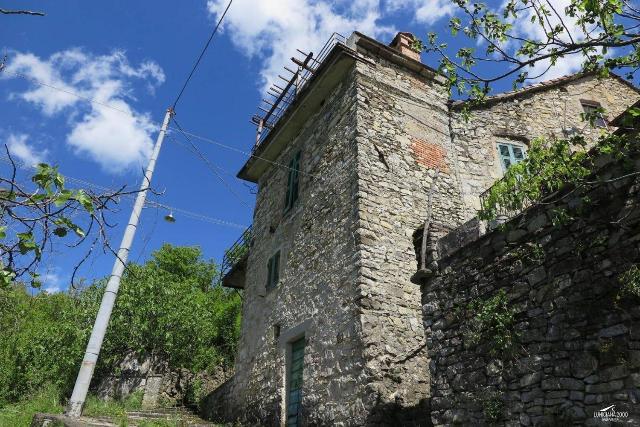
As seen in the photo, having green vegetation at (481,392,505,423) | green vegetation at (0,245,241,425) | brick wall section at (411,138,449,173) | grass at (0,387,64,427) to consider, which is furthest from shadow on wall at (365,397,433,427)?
green vegetation at (0,245,241,425)

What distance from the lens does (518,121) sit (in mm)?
10789

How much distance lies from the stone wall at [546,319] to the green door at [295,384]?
3.35 m

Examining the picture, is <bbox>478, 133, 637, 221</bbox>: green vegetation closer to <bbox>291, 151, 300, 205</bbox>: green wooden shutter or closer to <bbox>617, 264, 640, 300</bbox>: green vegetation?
<bbox>617, 264, 640, 300</bbox>: green vegetation

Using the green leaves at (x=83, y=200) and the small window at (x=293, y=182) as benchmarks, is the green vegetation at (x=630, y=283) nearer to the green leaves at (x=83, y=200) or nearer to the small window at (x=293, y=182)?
the green leaves at (x=83, y=200)

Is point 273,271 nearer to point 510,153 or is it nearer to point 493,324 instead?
point 510,153

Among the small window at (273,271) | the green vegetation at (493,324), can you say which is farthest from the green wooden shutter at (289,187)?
the green vegetation at (493,324)

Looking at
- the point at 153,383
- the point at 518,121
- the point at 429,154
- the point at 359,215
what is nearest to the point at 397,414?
the point at 359,215

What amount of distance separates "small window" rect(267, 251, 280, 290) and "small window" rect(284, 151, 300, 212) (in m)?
1.16

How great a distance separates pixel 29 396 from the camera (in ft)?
43.5

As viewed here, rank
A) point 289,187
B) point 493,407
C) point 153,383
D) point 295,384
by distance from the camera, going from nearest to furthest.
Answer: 1. point 493,407
2. point 295,384
3. point 289,187
4. point 153,383

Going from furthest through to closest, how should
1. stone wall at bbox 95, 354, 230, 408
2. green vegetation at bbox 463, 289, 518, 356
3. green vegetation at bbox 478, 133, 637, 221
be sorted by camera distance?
stone wall at bbox 95, 354, 230, 408
green vegetation at bbox 463, 289, 518, 356
green vegetation at bbox 478, 133, 637, 221

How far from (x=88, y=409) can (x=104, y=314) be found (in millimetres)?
3329

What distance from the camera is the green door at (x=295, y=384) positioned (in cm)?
766

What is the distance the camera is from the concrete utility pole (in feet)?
21.9
